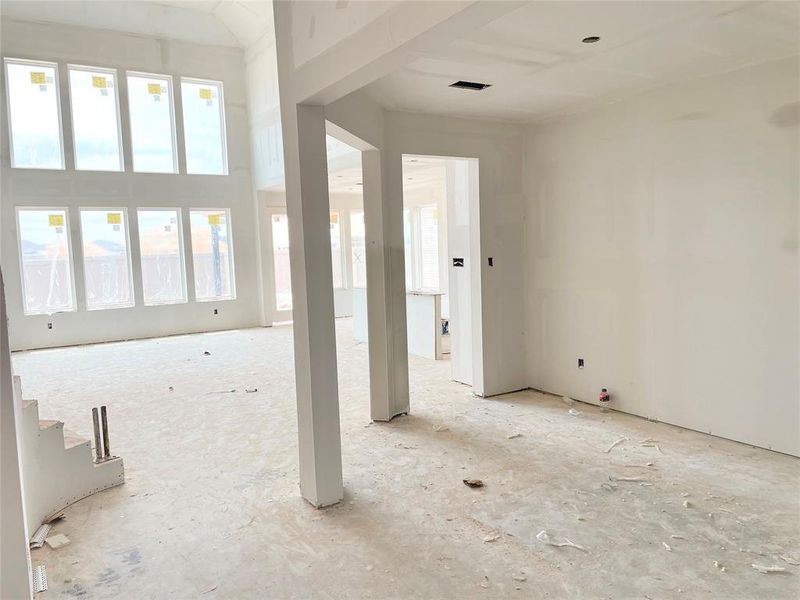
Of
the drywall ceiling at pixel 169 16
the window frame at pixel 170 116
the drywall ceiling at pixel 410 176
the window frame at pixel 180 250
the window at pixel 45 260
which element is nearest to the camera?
the drywall ceiling at pixel 410 176

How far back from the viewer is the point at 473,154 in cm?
495

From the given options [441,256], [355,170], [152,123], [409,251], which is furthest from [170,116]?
[441,256]

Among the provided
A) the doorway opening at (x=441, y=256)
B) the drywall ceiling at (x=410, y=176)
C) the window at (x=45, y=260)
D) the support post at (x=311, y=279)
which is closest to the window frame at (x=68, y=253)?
the window at (x=45, y=260)

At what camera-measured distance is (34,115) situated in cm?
873

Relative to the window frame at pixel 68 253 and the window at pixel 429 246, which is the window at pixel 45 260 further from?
the window at pixel 429 246

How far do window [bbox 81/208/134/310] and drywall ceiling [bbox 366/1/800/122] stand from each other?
23.1 ft

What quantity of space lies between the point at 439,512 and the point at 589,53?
2.84 metres

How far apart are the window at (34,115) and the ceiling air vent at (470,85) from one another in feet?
25.9

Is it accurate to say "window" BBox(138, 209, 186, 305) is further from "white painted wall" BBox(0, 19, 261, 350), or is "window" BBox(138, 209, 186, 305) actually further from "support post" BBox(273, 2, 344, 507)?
"support post" BBox(273, 2, 344, 507)

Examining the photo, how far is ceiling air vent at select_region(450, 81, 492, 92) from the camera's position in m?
3.77

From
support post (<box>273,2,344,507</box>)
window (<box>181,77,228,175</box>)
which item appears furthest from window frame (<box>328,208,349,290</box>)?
support post (<box>273,2,344,507</box>)

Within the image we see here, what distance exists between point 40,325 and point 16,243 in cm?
136

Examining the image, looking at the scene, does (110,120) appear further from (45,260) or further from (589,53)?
(589,53)

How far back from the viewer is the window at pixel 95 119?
9.00 m
